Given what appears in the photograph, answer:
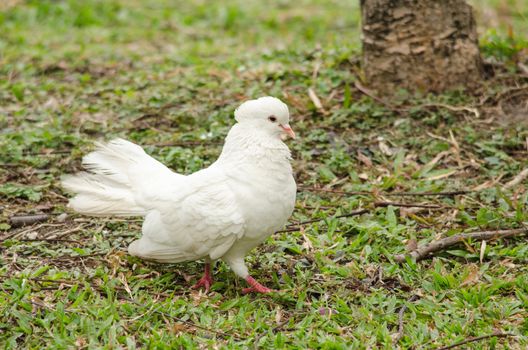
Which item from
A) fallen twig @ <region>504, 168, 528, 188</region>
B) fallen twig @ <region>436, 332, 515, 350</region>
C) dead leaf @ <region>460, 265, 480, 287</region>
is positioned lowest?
fallen twig @ <region>504, 168, 528, 188</region>

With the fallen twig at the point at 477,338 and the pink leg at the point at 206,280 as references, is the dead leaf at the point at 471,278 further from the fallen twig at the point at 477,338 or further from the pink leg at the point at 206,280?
the pink leg at the point at 206,280

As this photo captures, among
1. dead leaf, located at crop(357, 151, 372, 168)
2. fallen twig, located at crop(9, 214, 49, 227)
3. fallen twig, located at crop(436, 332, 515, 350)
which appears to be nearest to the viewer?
fallen twig, located at crop(436, 332, 515, 350)

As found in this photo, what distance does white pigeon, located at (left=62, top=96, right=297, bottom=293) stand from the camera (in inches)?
170

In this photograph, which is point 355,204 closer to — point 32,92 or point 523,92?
point 523,92

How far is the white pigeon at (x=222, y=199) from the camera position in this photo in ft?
14.2

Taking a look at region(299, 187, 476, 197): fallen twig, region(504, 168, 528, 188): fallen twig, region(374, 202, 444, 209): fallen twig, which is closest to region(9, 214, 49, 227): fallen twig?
region(299, 187, 476, 197): fallen twig

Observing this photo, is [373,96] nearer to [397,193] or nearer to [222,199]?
[397,193]

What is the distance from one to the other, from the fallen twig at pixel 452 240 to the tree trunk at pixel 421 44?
80.8 inches

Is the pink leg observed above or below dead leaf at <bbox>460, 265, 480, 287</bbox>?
above

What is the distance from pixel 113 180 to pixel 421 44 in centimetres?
309

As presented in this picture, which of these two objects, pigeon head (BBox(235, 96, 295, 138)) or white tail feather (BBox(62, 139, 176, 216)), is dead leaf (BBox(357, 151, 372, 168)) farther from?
white tail feather (BBox(62, 139, 176, 216))

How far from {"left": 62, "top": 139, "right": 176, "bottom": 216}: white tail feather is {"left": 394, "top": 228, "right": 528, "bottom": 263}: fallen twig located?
4.99 ft

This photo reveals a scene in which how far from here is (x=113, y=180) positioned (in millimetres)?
4828

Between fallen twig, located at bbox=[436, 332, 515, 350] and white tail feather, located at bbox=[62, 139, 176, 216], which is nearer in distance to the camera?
fallen twig, located at bbox=[436, 332, 515, 350]
